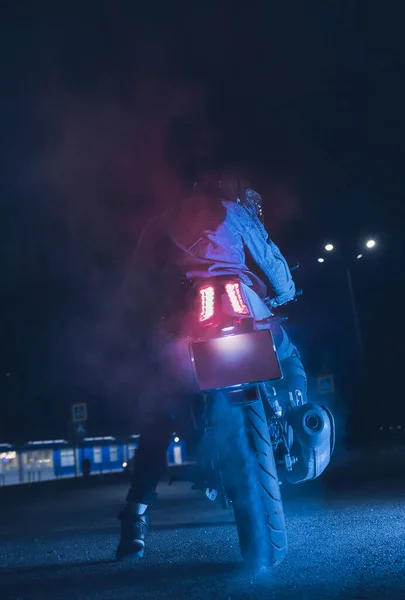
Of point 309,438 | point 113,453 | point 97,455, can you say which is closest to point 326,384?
point 309,438

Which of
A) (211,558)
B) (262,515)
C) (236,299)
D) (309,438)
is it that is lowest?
(211,558)

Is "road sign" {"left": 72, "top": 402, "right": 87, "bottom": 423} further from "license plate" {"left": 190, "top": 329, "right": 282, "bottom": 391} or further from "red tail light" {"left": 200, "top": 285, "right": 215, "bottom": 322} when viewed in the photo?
"license plate" {"left": 190, "top": 329, "right": 282, "bottom": 391}

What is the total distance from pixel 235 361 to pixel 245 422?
17.0 inches

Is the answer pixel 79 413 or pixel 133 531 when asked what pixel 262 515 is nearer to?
pixel 133 531

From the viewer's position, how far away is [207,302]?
3826 millimetres

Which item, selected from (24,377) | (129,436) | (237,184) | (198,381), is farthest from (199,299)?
(24,377)

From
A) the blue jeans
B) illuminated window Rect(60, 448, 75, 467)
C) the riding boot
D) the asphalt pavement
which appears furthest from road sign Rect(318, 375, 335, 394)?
illuminated window Rect(60, 448, 75, 467)

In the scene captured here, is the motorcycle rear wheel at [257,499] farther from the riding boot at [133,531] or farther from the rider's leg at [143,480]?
the riding boot at [133,531]

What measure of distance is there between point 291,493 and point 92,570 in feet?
19.0

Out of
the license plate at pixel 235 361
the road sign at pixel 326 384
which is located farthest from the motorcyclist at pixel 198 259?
the road sign at pixel 326 384

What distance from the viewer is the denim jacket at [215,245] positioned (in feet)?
14.0

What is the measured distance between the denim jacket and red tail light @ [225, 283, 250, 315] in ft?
1.07

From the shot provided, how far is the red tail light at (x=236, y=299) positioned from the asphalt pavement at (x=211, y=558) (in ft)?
5.13

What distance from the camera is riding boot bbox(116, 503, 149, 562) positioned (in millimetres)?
4551
